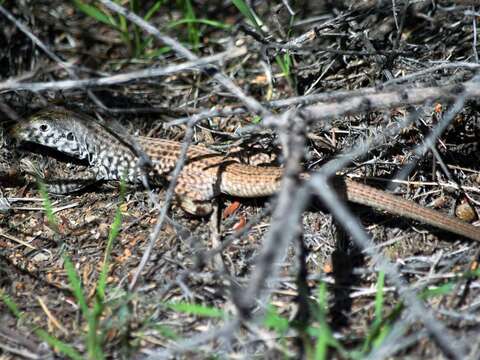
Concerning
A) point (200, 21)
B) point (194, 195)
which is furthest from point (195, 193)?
point (200, 21)

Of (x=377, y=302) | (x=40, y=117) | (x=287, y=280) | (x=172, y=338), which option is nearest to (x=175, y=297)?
(x=172, y=338)

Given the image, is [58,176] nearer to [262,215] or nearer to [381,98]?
[262,215]

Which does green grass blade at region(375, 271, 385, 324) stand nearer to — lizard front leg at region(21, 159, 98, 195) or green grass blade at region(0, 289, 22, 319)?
green grass blade at region(0, 289, 22, 319)

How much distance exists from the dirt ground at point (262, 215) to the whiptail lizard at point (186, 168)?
0.15 m

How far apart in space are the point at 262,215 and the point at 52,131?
7.23ft

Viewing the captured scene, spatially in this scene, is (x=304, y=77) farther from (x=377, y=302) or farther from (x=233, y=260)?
(x=377, y=302)

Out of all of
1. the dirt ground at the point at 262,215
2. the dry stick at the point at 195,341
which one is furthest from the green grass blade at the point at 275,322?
the dry stick at the point at 195,341

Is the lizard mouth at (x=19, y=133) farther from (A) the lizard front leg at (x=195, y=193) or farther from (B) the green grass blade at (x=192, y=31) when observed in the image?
(B) the green grass blade at (x=192, y=31)

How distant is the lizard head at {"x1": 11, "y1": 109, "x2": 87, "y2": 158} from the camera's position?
13.5 feet

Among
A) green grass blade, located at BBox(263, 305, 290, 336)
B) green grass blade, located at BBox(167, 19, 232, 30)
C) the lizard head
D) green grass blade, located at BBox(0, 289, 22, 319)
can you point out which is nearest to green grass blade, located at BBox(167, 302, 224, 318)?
green grass blade, located at BBox(263, 305, 290, 336)

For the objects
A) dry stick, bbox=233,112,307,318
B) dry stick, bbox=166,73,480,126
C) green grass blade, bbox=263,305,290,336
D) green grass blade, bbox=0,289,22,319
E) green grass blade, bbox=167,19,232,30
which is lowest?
green grass blade, bbox=0,289,22,319

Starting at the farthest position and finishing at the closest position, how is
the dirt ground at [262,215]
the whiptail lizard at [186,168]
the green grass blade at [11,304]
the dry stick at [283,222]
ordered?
the whiptail lizard at [186,168] → the green grass blade at [11,304] → the dirt ground at [262,215] → the dry stick at [283,222]

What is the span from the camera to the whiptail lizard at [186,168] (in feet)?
10.5

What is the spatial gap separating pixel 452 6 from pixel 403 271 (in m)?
2.25
